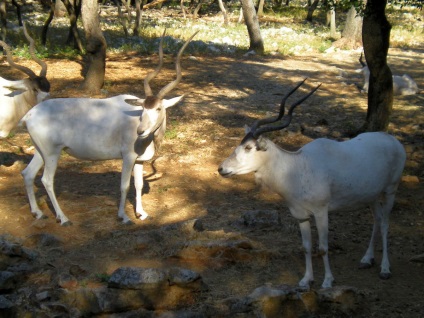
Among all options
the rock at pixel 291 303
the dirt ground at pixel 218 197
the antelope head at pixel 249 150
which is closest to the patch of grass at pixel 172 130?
the dirt ground at pixel 218 197

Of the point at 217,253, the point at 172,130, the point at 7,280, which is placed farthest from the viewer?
the point at 172,130

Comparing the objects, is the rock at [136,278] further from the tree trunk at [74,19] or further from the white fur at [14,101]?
the tree trunk at [74,19]

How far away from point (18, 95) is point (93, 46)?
4.95 meters

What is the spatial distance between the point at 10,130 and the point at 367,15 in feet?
20.8

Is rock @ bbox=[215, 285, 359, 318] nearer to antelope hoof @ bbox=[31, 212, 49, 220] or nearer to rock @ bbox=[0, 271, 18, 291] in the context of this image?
rock @ bbox=[0, 271, 18, 291]

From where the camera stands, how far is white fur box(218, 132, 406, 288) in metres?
6.20

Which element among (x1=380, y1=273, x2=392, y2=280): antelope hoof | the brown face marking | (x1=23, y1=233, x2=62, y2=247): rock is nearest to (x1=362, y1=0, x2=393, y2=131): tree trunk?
the brown face marking

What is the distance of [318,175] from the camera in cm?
624

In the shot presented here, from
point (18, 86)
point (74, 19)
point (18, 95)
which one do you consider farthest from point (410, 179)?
point (74, 19)

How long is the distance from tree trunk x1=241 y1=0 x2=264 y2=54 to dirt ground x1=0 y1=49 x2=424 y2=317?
4615 mm

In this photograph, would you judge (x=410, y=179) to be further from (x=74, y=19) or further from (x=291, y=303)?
(x=74, y=19)

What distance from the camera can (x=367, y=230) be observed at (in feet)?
26.6

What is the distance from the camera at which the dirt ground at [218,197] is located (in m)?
6.60

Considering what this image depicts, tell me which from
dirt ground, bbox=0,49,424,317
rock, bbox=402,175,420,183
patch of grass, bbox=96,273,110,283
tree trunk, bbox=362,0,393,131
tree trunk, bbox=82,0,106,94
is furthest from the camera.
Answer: tree trunk, bbox=82,0,106,94
